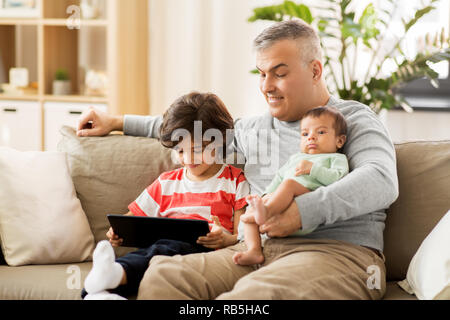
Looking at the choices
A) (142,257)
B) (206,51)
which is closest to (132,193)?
(142,257)

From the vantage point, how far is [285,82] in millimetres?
1670

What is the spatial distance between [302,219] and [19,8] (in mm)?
2712

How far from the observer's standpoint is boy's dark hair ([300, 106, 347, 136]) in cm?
154

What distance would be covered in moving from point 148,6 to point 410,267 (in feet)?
8.68

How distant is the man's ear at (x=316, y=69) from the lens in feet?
5.59

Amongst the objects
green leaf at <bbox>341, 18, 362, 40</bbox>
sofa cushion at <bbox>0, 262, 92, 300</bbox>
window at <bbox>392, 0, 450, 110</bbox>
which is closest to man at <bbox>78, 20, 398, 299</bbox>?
sofa cushion at <bbox>0, 262, 92, 300</bbox>

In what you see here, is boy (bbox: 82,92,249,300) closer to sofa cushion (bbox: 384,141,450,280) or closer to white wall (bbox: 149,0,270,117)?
sofa cushion (bbox: 384,141,450,280)

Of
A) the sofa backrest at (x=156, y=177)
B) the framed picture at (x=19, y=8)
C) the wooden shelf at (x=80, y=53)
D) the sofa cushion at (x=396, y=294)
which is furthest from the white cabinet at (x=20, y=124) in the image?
the sofa cushion at (x=396, y=294)

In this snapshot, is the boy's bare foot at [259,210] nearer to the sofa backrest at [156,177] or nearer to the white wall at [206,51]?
the sofa backrest at [156,177]

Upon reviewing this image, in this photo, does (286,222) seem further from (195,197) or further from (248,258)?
(195,197)

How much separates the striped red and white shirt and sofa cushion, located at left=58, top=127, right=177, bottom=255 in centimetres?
10

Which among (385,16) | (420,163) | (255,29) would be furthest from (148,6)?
(420,163)

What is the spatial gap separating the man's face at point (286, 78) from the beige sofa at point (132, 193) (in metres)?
0.38
